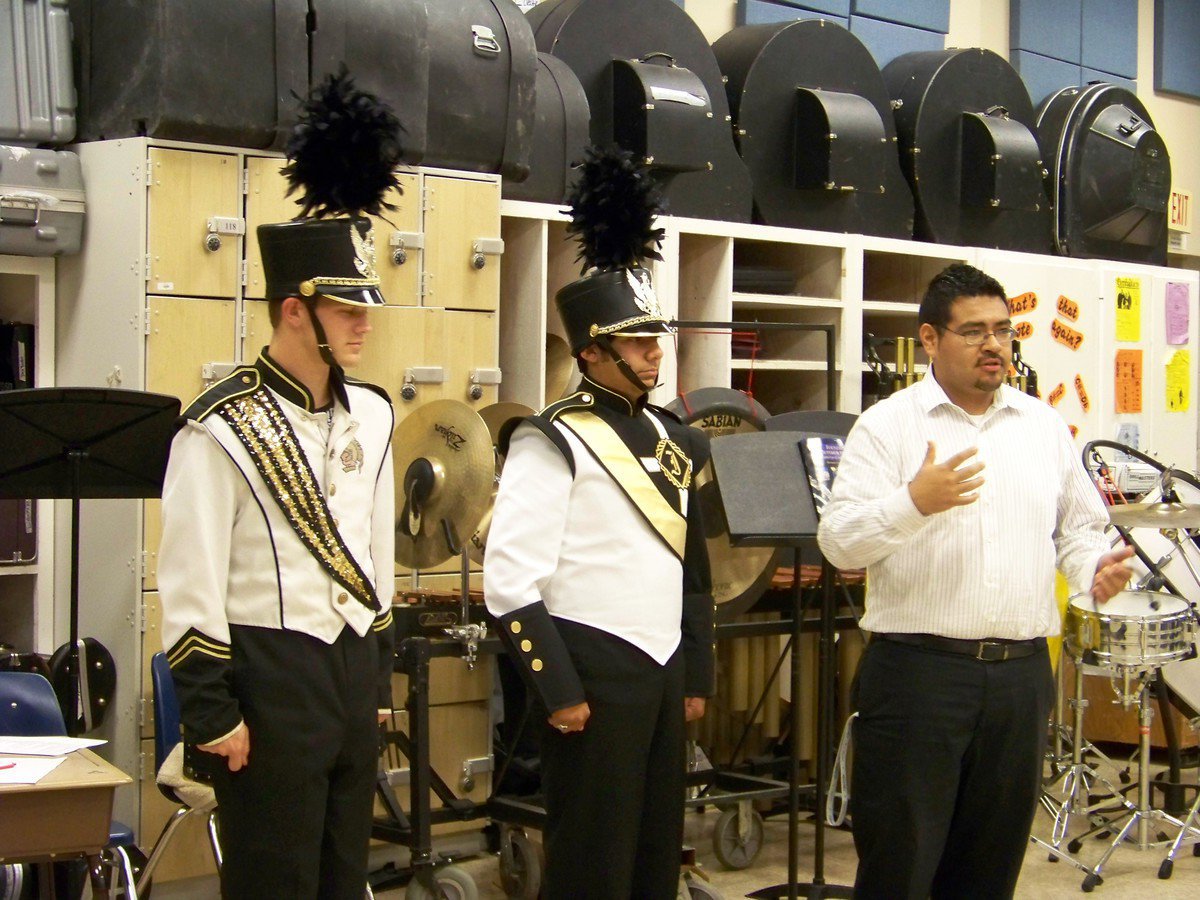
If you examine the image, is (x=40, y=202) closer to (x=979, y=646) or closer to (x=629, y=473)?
(x=629, y=473)

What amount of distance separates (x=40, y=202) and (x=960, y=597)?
2.59 m

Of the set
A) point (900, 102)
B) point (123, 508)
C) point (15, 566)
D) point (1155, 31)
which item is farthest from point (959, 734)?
point (1155, 31)

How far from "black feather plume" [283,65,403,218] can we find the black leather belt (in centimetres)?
133

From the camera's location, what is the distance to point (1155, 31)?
8.45 m

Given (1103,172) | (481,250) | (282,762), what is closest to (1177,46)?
(1103,172)

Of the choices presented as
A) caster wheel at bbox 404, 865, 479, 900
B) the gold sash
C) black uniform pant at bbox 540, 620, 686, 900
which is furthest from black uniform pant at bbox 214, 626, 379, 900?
caster wheel at bbox 404, 865, 479, 900

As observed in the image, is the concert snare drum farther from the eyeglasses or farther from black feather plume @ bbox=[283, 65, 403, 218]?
black feather plume @ bbox=[283, 65, 403, 218]

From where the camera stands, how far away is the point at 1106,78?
8.14 m

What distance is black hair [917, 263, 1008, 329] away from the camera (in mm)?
3184

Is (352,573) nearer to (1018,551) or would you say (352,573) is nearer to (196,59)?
(1018,551)

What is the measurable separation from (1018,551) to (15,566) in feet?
8.80

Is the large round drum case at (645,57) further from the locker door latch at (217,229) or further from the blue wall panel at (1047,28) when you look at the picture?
the blue wall panel at (1047,28)

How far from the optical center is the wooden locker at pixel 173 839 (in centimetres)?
414

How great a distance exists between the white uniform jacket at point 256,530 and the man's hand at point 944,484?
3.23ft
